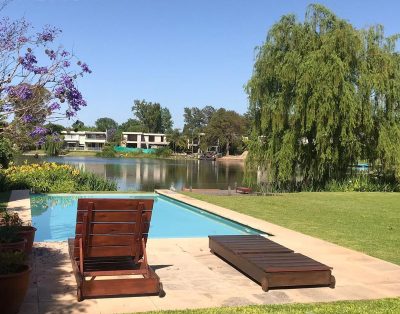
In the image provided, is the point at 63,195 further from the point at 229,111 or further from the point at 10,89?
the point at 229,111

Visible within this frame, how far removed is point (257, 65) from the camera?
2286 centimetres

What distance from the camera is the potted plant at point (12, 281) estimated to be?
3.93 metres

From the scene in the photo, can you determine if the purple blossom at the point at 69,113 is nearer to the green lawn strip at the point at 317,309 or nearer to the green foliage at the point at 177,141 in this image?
the green lawn strip at the point at 317,309

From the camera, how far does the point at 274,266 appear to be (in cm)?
532

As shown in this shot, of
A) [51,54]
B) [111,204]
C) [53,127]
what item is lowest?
[111,204]

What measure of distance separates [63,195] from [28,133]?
9.61m

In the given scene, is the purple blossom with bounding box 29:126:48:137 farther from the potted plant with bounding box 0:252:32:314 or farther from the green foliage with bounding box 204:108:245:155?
the green foliage with bounding box 204:108:245:155

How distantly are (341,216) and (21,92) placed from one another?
8.45 meters

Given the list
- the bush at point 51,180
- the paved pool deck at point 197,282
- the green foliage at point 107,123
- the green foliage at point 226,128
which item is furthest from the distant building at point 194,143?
the paved pool deck at point 197,282

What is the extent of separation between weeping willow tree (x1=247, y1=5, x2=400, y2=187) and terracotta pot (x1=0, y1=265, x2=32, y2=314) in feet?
58.7

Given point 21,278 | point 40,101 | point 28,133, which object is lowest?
point 21,278

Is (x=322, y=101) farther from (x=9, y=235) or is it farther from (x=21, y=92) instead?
(x=9, y=235)

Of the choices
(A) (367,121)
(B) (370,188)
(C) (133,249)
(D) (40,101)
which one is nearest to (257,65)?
(A) (367,121)

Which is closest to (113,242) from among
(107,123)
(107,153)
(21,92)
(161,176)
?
(21,92)
